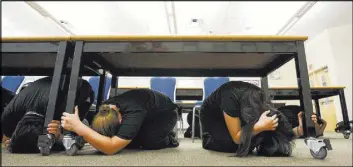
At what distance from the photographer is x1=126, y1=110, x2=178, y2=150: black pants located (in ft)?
4.10

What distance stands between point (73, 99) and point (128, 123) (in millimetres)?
318

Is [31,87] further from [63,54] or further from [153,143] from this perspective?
[153,143]

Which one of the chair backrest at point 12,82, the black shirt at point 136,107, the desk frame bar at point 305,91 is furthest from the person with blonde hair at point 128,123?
the chair backrest at point 12,82

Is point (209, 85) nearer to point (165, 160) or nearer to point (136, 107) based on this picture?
point (136, 107)

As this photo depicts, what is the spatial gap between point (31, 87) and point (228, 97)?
1030 millimetres

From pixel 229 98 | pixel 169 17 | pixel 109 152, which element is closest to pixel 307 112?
pixel 229 98

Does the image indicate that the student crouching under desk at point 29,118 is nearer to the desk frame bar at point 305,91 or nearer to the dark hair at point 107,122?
the dark hair at point 107,122

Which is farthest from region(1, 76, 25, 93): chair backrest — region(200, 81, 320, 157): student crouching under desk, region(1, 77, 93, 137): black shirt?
region(200, 81, 320, 157): student crouching under desk

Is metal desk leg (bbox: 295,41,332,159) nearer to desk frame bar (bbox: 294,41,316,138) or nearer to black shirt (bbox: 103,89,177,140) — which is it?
desk frame bar (bbox: 294,41,316,138)

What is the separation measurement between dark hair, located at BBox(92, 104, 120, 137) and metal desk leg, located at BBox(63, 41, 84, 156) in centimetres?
11

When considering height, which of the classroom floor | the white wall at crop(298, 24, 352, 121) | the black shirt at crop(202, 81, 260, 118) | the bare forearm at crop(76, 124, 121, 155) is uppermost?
the white wall at crop(298, 24, 352, 121)

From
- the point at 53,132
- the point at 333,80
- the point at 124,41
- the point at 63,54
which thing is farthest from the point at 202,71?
the point at 333,80

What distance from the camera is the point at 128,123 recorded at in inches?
38.2

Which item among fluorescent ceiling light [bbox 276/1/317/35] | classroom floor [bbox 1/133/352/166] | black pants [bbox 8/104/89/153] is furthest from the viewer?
fluorescent ceiling light [bbox 276/1/317/35]
